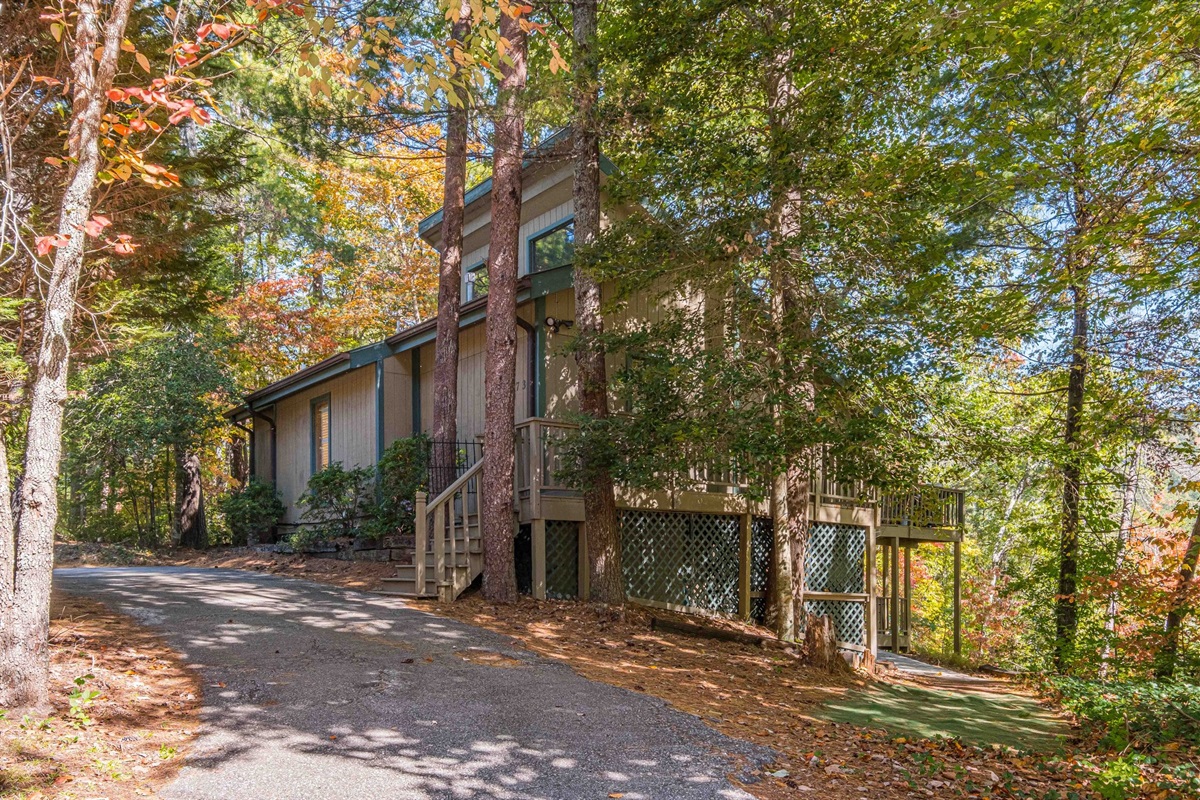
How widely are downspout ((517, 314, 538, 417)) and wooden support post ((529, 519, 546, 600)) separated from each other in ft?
8.59

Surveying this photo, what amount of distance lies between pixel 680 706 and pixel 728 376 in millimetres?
3666

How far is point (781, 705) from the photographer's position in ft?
23.7

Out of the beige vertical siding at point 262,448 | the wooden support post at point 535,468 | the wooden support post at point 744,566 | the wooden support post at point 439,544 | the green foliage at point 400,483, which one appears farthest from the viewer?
the beige vertical siding at point 262,448

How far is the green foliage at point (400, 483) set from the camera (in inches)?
519

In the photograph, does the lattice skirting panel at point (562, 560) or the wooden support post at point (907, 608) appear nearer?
the lattice skirting panel at point (562, 560)

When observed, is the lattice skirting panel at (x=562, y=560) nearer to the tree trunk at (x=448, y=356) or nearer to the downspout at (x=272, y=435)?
the tree trunk at (x=448, y=356)

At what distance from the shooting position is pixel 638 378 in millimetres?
9703

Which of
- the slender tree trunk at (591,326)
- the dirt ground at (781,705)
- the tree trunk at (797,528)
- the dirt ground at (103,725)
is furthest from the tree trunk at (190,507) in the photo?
the tree trunk at (797,528)

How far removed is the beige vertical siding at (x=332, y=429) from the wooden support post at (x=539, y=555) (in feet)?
20.6

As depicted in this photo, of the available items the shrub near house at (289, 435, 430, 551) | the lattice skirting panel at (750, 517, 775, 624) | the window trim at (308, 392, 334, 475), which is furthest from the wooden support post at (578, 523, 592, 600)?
the window trim at (308, 392, 334, 475)

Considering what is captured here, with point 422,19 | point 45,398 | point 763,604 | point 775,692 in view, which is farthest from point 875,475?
point 422,19

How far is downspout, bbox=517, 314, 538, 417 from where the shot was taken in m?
12.5

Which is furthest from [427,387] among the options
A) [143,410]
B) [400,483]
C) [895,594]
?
[895,594]

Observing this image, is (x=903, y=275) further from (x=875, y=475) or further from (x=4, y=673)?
(x=4, y=673)
